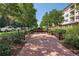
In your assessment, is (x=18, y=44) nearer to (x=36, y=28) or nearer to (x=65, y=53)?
(x=36, y=28)

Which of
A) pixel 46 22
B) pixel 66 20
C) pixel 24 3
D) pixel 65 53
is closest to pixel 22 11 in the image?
pixel 24 3

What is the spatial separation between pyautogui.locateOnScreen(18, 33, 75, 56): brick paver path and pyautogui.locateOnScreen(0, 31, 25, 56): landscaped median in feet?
0.40

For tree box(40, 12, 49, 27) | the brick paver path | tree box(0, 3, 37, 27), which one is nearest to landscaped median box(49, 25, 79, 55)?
the brick paver path

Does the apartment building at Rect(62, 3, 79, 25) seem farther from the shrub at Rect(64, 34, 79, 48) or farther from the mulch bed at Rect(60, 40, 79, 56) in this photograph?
the mulch bed at Rect(60, 40, 79, 56)

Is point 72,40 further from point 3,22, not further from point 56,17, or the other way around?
point 3,22

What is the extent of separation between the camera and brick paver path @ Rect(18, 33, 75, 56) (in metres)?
3.60

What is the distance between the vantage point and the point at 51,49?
12.0ft

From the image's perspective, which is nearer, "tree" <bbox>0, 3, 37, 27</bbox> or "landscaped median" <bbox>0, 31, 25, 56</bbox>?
"landscaped median" <bbox>0, 31, 25, 56</bbox>

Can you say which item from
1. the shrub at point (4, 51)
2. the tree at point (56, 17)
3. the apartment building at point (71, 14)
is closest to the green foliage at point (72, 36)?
the apartment building at point (71, 14)

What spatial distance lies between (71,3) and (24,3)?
90 centimetres

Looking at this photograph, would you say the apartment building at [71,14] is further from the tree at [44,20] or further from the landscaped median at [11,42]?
the landscaped median at [11,42]

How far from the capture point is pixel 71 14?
12.6 feet

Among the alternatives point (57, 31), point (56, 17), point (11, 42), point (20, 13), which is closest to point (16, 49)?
point (11, 42)

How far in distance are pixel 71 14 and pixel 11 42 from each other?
132cm
